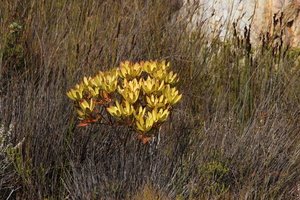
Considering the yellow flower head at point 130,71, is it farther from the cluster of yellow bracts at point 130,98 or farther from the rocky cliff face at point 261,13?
the rocky cliff face at point 261,13

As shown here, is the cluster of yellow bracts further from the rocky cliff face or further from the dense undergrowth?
the rocky cliff face

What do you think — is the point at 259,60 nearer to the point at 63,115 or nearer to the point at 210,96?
the point at 210,96

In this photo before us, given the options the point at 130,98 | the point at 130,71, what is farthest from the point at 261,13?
the point at 130,98

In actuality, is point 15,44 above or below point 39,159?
above

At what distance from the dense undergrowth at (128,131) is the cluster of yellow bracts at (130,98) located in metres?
0.24

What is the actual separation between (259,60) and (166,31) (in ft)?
2.36

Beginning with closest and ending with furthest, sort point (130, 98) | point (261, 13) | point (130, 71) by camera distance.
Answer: point (130, 98)
point (130, 71)
point (261, 13)

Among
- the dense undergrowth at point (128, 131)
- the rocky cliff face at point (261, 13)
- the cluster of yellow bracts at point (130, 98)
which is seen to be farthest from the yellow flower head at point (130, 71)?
the rocky cliff face at point (261, 13)

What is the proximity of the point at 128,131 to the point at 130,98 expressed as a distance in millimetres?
345

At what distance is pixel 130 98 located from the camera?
2.92m

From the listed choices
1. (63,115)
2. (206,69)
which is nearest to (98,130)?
(63,115)

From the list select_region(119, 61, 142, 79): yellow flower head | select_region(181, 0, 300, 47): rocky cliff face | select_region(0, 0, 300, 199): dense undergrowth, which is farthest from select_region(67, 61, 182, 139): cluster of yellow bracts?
select_region(181, 0, 300, 47): rocky cliff face

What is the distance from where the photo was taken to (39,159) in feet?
10.8

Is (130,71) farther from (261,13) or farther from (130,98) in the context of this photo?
(261,13)
